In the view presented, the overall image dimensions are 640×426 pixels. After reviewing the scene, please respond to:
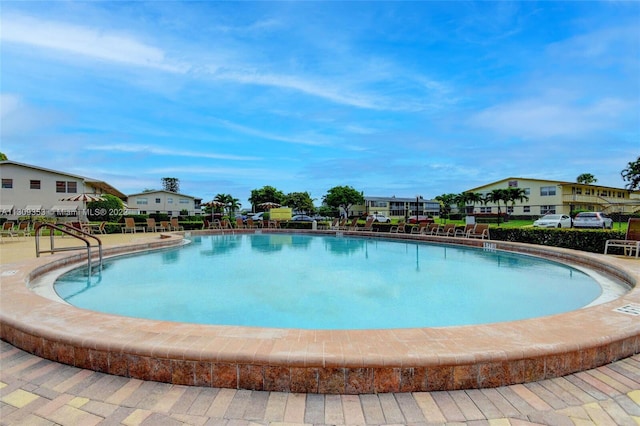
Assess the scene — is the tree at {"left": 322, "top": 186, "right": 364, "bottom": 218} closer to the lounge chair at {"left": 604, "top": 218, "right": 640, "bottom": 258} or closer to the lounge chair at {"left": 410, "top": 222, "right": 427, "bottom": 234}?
the lounge chair at {"left": 410, "top": 222, "right": 427, "bottom": 234}

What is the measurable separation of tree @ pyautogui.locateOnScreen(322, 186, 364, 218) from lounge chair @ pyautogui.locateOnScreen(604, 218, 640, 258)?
135 feet

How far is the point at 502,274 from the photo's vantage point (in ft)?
27.0

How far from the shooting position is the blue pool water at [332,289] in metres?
5.14

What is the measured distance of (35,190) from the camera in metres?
27.1

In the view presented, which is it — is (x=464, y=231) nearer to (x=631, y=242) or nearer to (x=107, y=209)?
(x=631, y=242)

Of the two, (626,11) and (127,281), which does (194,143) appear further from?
(626,11)

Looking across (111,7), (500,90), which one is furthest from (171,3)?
(500,90)

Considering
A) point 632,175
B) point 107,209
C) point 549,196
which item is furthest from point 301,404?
point 632,175

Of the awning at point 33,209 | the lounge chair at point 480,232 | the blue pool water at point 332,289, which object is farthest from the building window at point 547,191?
the awning at point 33,209

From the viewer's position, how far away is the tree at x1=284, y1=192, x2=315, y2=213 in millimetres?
62031

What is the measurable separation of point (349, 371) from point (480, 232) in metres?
13.4

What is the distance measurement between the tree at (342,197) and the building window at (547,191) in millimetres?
23770

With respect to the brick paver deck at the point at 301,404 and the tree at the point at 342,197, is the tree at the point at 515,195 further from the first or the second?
the brick paver deck at the point at 301,404

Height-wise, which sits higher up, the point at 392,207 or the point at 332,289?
the point at 392,207
